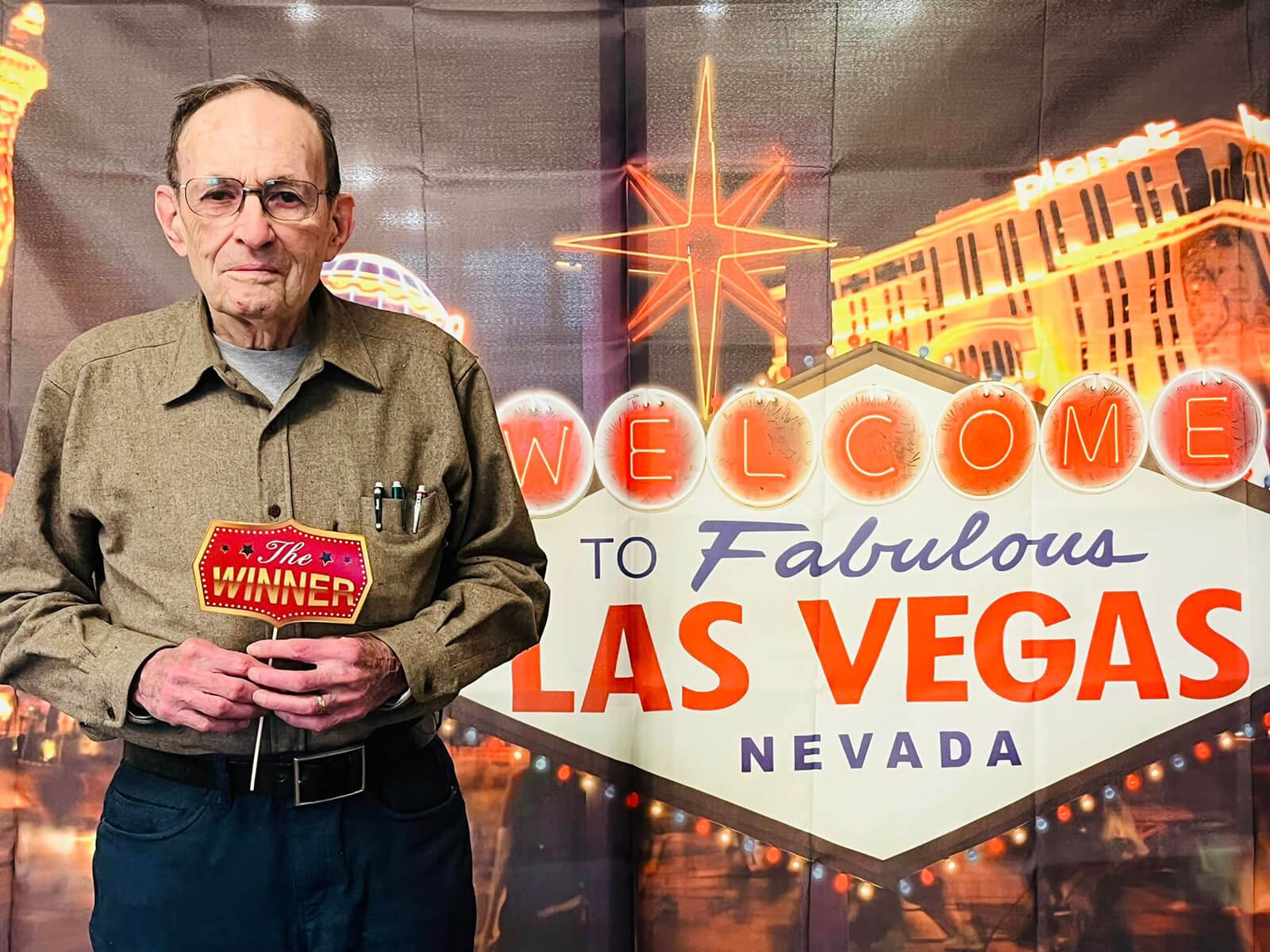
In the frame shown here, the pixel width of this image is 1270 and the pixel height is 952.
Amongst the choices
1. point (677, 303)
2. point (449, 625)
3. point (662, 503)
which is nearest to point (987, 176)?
point (677, 303)

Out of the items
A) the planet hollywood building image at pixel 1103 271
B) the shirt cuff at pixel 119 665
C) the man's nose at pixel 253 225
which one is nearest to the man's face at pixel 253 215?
the man's nose at pixel 253 225

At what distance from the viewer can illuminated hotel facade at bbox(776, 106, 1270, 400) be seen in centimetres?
196

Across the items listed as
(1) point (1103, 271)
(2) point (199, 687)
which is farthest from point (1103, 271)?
(2) point (199, 687)

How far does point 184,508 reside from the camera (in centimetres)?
122

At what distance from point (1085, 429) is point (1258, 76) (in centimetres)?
73

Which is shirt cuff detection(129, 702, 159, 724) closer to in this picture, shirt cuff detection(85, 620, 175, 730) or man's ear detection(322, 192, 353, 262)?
shirt cuff detection(85, 620, 175, 730)

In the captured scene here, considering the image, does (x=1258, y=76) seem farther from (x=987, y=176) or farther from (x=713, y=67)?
(x=713, y=67)

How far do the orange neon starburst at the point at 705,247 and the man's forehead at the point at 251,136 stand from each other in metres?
0.76

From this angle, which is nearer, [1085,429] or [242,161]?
[242,161]

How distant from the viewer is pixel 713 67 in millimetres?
1919

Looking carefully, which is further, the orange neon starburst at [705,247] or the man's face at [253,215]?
the orange neon starburst at [705,247]

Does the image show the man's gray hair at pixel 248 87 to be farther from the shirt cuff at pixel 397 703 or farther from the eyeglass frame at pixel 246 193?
the shirt cuff at pixel 397 703

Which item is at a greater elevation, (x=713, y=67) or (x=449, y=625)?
(x=713, y=67)

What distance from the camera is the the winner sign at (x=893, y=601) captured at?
1.94 m
